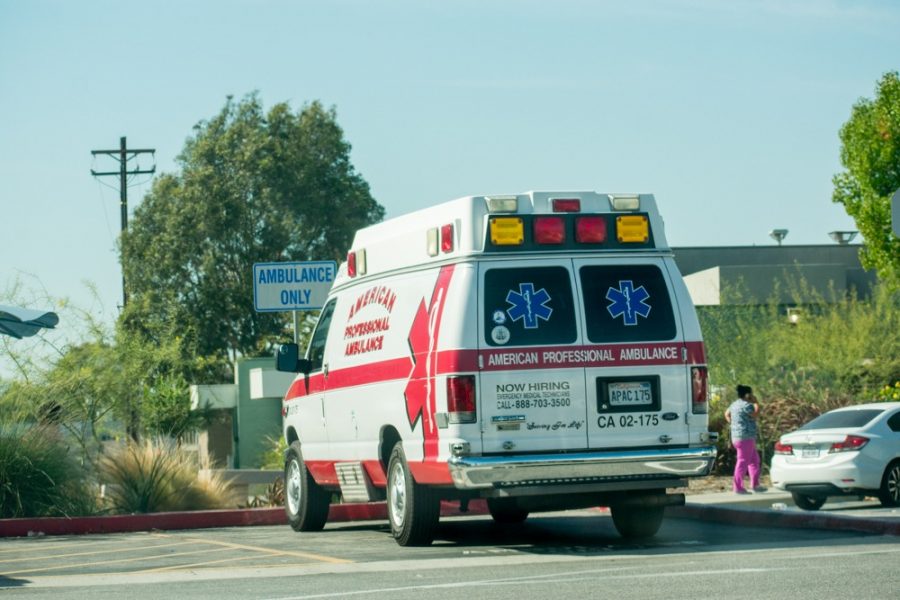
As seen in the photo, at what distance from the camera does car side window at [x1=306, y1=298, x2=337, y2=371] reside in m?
15.5

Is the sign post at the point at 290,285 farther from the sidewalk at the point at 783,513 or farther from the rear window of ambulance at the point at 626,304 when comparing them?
the rear window of ambulance at the point at 626,304

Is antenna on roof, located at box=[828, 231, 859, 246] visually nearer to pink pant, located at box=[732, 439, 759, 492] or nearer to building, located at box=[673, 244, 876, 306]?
building, located at box=[673, 244, 876, 306]

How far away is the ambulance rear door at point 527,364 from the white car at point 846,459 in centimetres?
701

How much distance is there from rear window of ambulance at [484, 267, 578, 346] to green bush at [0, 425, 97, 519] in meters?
7.24

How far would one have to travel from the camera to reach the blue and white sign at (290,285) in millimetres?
20109

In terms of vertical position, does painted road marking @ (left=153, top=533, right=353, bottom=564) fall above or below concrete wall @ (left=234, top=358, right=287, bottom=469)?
below

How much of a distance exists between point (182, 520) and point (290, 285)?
434 cm

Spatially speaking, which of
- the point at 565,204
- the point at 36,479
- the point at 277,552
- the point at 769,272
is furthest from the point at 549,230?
the point at 769,272

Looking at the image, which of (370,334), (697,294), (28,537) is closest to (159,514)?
(28,537)

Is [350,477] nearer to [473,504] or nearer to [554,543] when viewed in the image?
[554,543]

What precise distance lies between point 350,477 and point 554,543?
7.56 ft

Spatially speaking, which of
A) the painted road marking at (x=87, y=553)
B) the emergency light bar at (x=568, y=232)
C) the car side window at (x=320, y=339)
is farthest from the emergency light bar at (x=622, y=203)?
the painted road marking at (x=87, y=553)

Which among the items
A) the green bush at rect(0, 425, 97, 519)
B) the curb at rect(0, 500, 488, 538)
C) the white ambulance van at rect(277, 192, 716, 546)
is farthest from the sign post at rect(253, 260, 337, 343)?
the white ambulance van at rect(277, 192, 716, 546)

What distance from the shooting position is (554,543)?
43.6 feet
